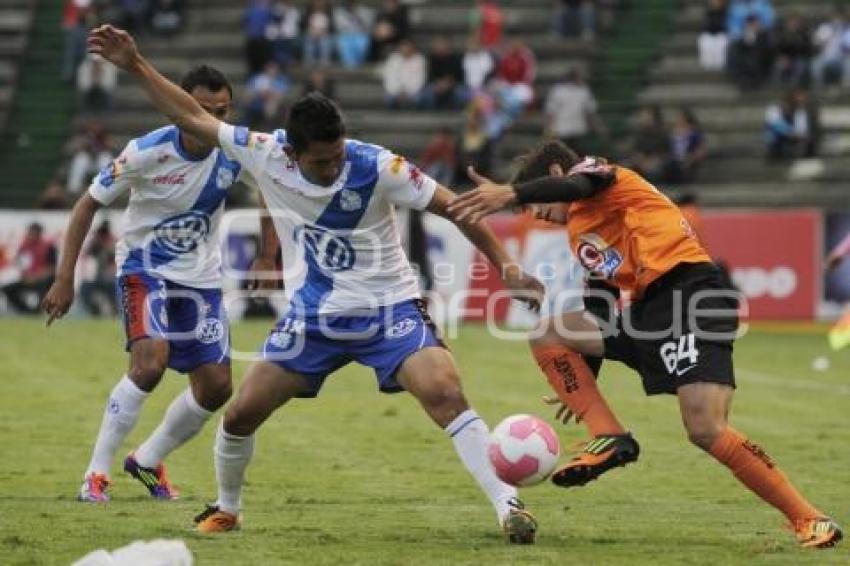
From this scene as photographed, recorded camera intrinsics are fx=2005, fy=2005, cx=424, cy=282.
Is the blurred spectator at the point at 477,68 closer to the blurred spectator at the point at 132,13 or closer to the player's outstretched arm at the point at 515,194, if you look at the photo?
the blurred spectator at the point at 132,13

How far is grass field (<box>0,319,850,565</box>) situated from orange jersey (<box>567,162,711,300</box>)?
138cm

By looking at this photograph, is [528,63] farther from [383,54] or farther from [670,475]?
[670,475]

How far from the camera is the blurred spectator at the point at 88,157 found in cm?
3469

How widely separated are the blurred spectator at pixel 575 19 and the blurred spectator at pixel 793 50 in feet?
13.1

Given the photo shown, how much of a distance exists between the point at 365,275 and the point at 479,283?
20.0 meters

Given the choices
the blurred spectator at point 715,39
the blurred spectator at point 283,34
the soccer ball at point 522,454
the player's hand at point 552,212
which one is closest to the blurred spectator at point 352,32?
the blurred spectator at point 283,34

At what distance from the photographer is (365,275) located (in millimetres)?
10172

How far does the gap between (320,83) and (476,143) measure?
286 cm

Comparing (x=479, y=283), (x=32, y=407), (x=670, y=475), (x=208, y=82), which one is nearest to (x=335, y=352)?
(x=208, y=82)

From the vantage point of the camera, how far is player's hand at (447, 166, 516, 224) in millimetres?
9312

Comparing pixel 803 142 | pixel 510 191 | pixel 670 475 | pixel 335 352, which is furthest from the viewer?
pixel 803 142

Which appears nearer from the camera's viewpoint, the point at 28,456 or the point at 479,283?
the point at 28,456

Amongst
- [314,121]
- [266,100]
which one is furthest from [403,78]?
[314,121]

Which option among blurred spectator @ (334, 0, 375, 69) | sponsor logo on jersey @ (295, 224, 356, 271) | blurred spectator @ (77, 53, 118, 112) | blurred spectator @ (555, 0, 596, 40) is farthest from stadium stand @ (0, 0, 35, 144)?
sponsor logo on jersey @ (295, 224, 356, 271)
